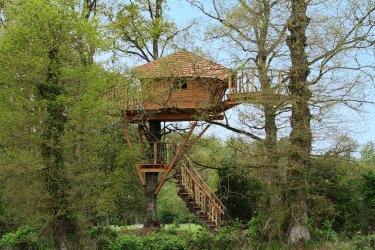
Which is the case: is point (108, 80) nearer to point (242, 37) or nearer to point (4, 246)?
point (242, 37)

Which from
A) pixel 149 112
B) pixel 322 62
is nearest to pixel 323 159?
pixel 322 62

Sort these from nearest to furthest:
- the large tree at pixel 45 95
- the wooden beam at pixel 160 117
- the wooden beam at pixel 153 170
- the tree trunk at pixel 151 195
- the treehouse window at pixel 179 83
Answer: the large tree at pixel 45 95 < the treehouse window at pixel 179 83 < the wooden beam at pixel 160 117 < the wooden beam at pixel 153 170 < the tree trunk at pixel 151 195

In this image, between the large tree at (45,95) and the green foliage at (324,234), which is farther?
the green foliage at (324,234)

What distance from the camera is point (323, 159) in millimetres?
12672

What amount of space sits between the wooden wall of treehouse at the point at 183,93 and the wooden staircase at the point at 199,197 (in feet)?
7.78

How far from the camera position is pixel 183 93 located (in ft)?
63.7

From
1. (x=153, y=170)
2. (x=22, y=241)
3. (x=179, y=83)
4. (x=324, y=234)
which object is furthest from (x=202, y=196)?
(x=22, y=241)

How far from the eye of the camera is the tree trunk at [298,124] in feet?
42.1

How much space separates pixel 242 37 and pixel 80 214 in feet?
23.0

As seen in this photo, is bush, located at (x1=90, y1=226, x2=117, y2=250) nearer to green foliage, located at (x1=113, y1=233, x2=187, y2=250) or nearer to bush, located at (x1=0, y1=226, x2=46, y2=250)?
green foliage, located at (x1=113, y1=233, x2=187, y2=250)

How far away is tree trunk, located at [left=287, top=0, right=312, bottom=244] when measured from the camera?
505 inches

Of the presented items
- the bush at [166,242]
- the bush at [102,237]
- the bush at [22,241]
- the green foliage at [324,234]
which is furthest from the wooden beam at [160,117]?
the green foliage at [324,234]

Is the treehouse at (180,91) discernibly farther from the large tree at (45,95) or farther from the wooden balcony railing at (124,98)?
the large tree at (45,95)

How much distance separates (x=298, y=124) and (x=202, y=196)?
6.46 metres
